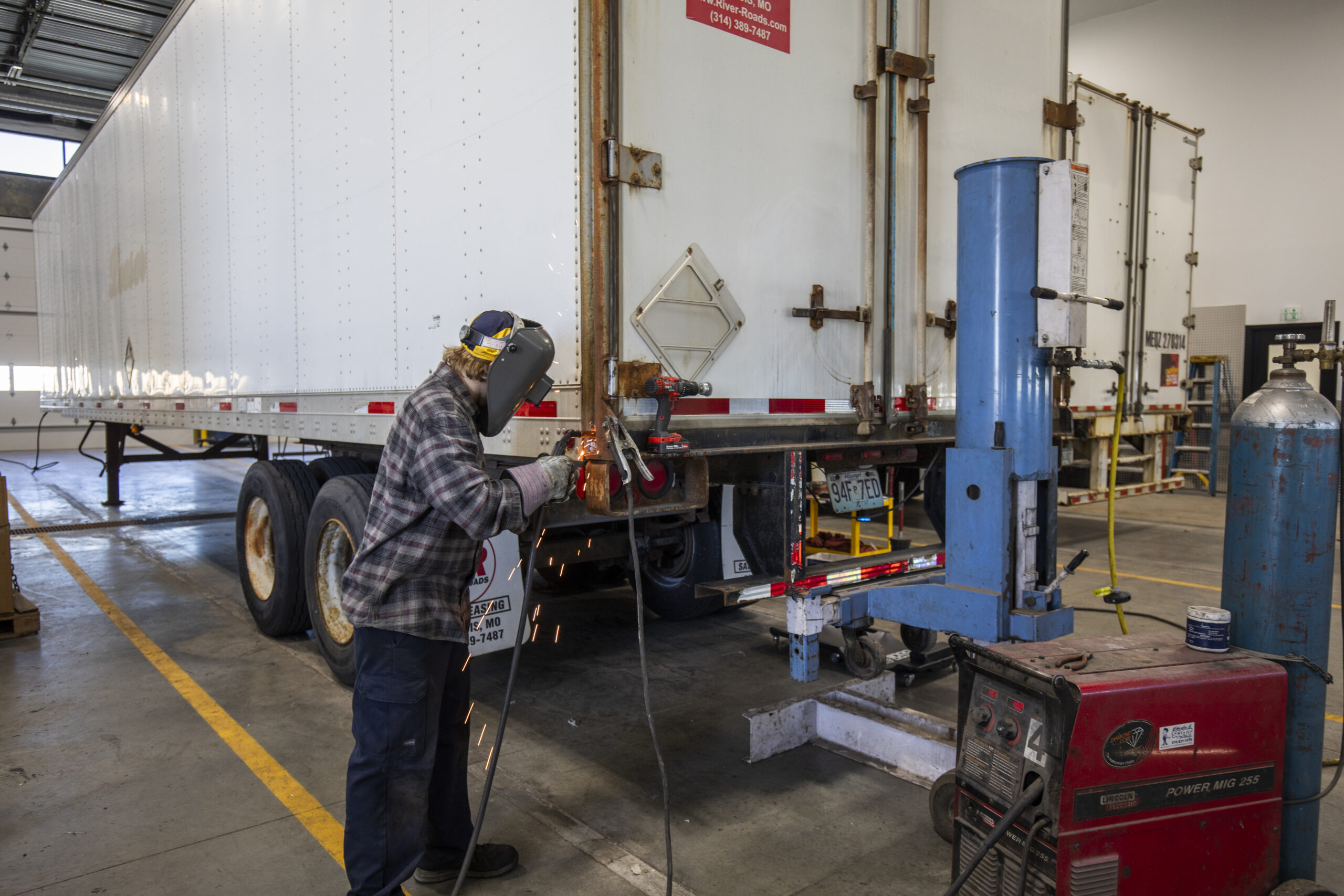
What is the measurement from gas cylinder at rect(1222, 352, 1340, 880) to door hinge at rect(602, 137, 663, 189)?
1869 mm

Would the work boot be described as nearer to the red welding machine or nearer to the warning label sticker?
the red welding machine

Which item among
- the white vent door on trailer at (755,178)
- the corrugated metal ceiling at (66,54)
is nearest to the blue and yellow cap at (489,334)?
the white vent door on trailer at (755,178)

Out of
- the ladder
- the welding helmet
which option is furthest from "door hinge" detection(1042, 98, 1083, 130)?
the ladder

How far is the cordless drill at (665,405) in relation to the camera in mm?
2760

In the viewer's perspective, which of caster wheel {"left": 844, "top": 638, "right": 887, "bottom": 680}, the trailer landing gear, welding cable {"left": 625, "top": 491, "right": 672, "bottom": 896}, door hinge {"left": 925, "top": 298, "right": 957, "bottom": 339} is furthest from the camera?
the trailer landing gear

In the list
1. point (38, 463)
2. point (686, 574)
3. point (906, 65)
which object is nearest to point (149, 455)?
point (686, 574)

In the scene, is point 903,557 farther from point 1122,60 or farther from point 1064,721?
point 1122,60

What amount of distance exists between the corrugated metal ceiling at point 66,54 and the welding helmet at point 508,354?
1481cm

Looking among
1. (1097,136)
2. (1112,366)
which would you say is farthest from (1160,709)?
(1097,136)

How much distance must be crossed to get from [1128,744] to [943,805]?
0.99m

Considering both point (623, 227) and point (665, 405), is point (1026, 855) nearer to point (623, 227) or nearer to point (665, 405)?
point (665, 405)

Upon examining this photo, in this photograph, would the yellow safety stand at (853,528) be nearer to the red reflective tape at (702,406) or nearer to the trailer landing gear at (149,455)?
the red reflective tape at (702,406)

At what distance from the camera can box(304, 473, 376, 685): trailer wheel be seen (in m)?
4.15

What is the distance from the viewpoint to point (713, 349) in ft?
10.0
